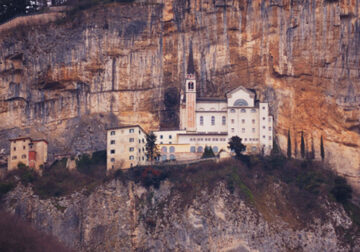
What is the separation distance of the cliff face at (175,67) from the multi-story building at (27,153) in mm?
3388

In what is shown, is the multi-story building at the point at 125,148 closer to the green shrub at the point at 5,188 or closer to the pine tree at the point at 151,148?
the pine tree at the point at 151,148

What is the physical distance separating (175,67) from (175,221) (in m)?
19.2

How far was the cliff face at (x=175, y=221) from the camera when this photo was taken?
220 feet

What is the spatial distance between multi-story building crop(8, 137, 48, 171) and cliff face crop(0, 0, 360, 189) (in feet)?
11.1

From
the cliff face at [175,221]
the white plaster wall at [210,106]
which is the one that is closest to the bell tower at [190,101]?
the white plaster wall at [210,106]

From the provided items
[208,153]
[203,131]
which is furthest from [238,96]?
[208,153]

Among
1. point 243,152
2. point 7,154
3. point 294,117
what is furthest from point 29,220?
point 294,117

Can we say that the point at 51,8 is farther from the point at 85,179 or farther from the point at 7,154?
the point at 85,179

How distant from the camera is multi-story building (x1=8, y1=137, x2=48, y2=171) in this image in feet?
253

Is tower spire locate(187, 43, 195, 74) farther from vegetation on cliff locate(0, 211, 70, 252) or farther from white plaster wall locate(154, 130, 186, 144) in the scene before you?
vegetation on cliff locate(0, 211, 70, 252)

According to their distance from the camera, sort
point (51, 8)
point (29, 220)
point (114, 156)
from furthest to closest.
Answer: point (51, 8) → point (114, 156) → point (29, 220)

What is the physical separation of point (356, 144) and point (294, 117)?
17.9 ft

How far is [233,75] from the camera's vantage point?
8156cm

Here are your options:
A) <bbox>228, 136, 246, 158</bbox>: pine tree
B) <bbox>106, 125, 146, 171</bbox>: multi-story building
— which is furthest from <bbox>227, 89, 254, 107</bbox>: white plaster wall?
<bbox>106, 125, 146, 171</bbox>: multi-story building
